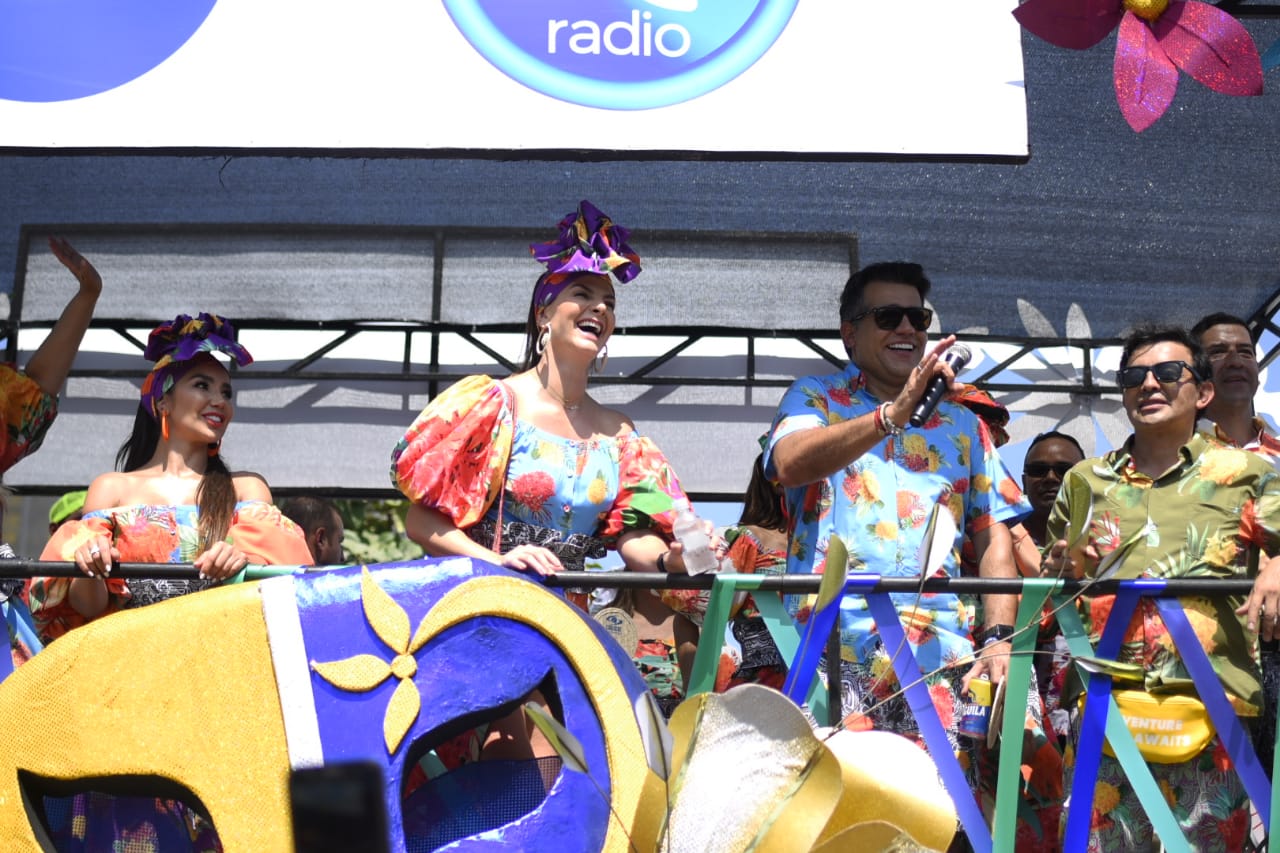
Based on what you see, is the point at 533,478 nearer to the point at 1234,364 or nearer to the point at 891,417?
the point at 891,417

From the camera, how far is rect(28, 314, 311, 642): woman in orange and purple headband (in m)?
3.35

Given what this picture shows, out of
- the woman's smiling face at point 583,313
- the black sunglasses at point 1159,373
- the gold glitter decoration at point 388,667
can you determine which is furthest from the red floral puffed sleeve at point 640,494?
the black sunglasses at point 1159,373

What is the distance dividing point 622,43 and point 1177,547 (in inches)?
77.3

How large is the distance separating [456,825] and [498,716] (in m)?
0.20

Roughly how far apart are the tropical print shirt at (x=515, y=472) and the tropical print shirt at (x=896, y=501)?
0.36 metres

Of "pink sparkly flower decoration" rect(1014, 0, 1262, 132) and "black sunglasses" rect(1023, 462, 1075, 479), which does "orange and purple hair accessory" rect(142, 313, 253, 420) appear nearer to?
"pink sparkly flower decoration" rect(1014, 0, 1262, 132)

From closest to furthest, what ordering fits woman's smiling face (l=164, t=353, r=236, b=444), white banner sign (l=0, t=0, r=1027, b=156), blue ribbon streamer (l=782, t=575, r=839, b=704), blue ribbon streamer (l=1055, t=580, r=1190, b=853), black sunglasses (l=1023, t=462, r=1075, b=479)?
blue ribbon streamer (l=782, t=575, r=839, b=704) → blue ribbon streamer (l=1055, t=580, r=1190, b=853) → woman's smiling face (l=164, t=353, r=236, b=444) → white banner sign (l=0, t=0, r=1027, b=156) → black sunglasses (l=1023, t=462, r=1075, b=479)

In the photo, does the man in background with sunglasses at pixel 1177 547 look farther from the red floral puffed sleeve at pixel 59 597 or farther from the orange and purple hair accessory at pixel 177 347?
the orange and purple hair accessory at pixel 177 347

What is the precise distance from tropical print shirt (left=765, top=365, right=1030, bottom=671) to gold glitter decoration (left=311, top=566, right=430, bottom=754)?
1103mm

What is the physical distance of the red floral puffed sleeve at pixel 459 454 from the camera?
329 centimetres

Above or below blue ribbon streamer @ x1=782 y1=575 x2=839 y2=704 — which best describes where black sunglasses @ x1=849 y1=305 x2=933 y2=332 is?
above

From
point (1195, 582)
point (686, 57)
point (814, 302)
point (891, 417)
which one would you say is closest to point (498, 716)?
point (891, 417)

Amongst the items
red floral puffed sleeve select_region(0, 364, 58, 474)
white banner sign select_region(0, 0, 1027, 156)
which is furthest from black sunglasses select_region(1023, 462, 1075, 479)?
red floral puffed sleeve select_region(0, 364, 58, 474)

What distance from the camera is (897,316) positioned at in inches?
147
